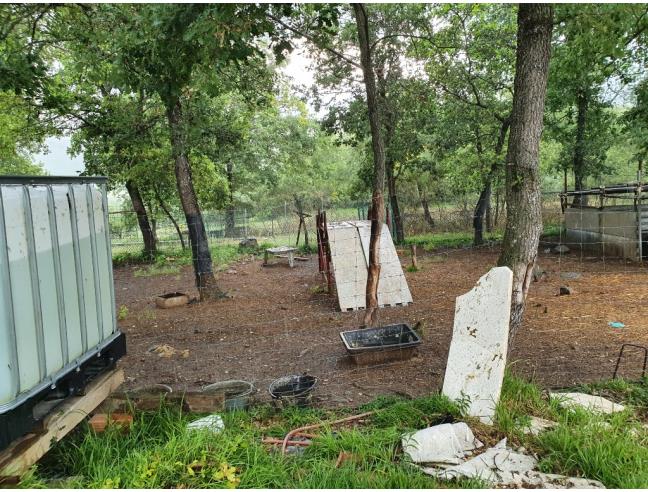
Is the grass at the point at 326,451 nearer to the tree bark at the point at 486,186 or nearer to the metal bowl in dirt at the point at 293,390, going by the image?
the metal bowl in dirt at the point at 293,390

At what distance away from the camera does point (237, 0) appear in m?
3.50

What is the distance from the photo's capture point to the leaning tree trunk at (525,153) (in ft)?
13.7

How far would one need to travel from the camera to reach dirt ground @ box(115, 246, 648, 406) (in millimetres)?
4898

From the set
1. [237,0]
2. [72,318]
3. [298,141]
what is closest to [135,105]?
[237,0]

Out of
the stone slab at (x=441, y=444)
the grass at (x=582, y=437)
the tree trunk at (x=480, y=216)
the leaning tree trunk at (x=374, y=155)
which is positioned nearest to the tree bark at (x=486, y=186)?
the tree trunk at (x=480, y=216)

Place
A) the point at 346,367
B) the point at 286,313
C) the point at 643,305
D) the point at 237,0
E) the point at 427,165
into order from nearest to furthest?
1. the point at 237,0
2. the point at 346,367
3. the point at 643,305
4. the point at 286,313
5. the point at 427,165

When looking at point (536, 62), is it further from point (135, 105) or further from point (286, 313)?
point (135, 105)

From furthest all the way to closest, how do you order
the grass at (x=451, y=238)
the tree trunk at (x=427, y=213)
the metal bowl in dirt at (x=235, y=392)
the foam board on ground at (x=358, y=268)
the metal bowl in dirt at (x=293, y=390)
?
the tree trunk at (x=427, y=213)
the grass at (x=451, y=238)
the foam board on ground at (x=358, y=268)
the metal bowl in dirt at (x=293, y=390)
the metal bowl in dirt at (x=235, y=392)

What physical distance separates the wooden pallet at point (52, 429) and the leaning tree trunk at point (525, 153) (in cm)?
359

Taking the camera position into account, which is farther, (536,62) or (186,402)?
(536,62)

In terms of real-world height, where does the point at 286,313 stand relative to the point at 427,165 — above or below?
below

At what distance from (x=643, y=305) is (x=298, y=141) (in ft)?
71.2

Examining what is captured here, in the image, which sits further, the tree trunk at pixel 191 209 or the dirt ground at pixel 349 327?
the tree trunk at pixel 191 209

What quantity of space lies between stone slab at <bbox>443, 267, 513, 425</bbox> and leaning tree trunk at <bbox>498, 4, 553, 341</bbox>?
57cm
